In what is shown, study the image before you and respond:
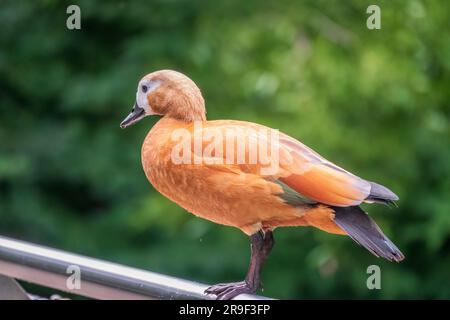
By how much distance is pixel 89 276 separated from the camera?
1.01 metres

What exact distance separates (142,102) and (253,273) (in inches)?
9.2

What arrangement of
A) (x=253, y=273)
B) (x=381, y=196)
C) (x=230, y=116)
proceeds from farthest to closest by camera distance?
(x=230, y=116)
(x=253, y=273)
(x=381, y=196)

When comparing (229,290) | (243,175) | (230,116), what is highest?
(230,116)

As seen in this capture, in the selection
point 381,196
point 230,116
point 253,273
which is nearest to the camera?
point 381,196

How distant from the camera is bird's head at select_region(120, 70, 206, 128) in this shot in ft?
3.03

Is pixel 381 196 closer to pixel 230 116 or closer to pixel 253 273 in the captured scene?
pixel 253 273

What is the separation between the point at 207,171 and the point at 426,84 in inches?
62.8

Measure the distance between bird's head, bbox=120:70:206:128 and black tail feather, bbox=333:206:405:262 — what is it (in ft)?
0.64

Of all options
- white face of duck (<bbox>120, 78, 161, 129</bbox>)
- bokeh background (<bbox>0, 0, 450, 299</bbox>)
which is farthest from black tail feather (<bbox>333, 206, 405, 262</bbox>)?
bokeh background (<bbox>0, 0, 450, 299</bbox>)

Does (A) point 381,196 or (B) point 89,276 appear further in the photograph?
(B) point 89,276

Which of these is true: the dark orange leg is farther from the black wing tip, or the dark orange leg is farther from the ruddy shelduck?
the black wing tip

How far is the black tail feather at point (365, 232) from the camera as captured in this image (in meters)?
0.84

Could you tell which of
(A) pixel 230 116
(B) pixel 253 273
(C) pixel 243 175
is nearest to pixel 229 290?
(B) pixel 253 273

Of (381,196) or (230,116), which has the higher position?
(230,116)
